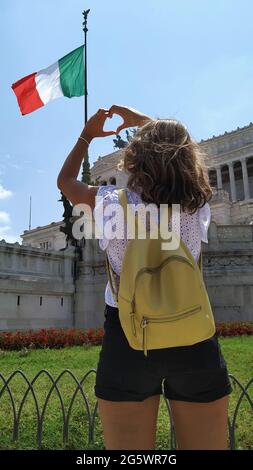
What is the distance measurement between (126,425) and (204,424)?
15.3 inches

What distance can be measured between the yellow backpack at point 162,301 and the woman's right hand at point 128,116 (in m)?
1.05

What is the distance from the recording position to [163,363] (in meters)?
2.13

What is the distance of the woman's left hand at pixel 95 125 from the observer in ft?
9.11

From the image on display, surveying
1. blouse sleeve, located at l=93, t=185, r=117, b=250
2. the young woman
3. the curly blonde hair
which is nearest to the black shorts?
the young woman

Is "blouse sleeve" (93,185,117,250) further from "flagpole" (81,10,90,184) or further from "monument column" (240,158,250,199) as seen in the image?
"monument column" (240,158,250,199)

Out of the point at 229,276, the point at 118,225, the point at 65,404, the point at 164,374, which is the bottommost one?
the point at 65,404

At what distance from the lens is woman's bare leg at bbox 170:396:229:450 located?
2.14 meters

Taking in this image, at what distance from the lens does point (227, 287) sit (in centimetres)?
1717

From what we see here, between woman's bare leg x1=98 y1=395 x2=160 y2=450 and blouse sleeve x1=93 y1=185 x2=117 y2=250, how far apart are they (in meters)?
0.83

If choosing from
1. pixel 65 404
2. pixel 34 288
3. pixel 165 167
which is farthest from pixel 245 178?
pixel 165 167

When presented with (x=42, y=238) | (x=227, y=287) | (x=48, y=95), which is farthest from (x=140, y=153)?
(x=42, y=238)

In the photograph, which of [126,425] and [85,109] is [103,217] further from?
[85,109]

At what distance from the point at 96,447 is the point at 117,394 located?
2.84 meters

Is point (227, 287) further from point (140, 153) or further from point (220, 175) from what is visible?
point (220, 175)
